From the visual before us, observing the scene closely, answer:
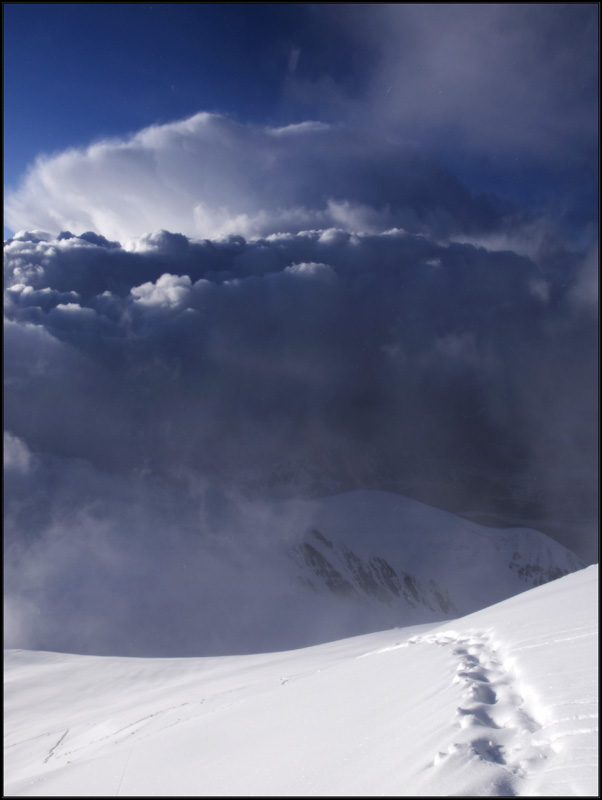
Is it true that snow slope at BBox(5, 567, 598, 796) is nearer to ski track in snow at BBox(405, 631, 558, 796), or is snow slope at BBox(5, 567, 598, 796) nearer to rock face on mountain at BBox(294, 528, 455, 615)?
ski track in snow at BBox(405, 631, 558, 796)

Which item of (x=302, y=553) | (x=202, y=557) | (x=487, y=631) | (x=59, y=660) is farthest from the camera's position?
(x=302, y=553)

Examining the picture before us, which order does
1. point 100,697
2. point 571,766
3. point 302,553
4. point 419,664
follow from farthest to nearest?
point 302,553 → point 100,697 → point 419,664 → point 571,766

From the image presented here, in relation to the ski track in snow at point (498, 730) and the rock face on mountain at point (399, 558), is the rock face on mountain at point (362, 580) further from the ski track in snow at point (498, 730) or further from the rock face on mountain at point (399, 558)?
the ski track in snow at point (498, 730)

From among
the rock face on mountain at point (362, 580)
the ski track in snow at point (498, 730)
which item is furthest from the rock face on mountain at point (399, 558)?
the ski track in snow at point (498, 730)

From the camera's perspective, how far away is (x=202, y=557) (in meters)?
63.4

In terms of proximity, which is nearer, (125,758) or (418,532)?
(125,758)

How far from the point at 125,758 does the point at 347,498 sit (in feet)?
290

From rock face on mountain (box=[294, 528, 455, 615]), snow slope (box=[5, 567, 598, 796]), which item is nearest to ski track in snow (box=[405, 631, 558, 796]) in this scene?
snow slope (box=[5, 567, 598, 796])

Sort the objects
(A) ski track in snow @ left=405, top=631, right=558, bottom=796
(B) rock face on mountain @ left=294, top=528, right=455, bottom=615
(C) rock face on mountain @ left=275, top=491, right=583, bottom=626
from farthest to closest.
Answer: (C) rock face on mountain @ left=275, top=491, right=583, bottom=626, (B) rock face on mountain @ left=294, top=528, right=455, bottom=615, (A) ski track in snow @ left=405, top=631, right=558, bottom=796

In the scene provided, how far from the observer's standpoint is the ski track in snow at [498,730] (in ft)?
8.87

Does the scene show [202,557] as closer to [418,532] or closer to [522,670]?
[418,532]

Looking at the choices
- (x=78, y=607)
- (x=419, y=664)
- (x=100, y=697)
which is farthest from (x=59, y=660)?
(x=78, y=607)

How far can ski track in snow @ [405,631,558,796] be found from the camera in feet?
8.87

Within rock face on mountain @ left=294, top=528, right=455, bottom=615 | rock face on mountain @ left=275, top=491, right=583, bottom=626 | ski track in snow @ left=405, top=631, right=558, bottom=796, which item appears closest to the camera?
ski track in snow @ left=405, top=631, right=558, bottom=796
